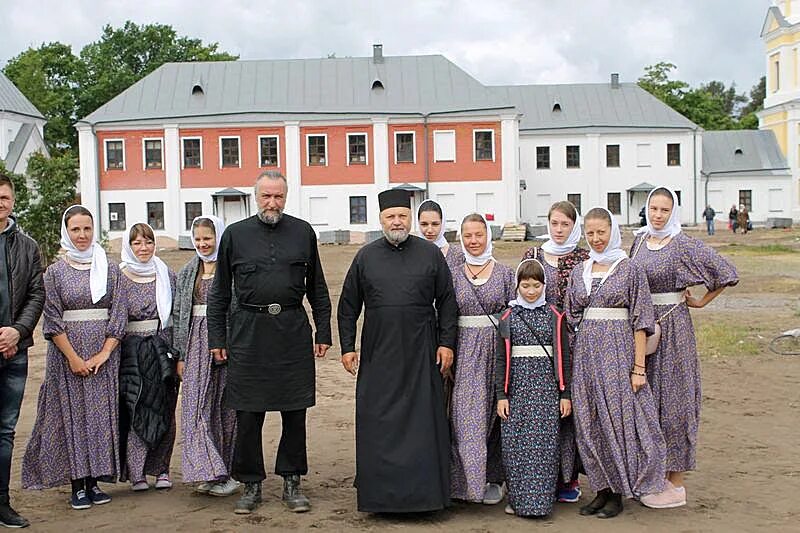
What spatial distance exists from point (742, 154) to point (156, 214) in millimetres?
30307

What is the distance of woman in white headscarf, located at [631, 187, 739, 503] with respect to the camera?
577 centimetres

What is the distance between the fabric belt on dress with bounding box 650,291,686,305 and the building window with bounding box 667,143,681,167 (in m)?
42.7

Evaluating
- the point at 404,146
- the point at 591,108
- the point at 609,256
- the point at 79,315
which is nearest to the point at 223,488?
the point at 79,315

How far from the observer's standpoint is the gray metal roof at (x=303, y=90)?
3984 cm

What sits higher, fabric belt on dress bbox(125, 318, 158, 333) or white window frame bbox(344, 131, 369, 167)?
white window frame bbox(344, 131, 369, 167)

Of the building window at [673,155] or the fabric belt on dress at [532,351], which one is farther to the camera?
the building window at [673,155]

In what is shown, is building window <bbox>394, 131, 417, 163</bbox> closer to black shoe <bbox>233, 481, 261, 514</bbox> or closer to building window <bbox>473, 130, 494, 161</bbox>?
building window <bbox>473, 130, 494, 161</bbox>

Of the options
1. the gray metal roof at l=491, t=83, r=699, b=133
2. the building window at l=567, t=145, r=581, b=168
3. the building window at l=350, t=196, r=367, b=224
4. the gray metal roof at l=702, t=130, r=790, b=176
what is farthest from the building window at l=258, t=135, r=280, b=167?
the gray metal roof at l=702, t=130, r=790, b=176

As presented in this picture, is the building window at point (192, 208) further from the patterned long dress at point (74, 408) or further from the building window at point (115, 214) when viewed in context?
the patterned long dress at point (74, 408)

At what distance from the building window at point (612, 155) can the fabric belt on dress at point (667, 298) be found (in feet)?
137

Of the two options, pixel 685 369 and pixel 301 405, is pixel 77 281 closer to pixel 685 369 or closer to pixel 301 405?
pixel 301 405

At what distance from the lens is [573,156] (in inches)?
1847

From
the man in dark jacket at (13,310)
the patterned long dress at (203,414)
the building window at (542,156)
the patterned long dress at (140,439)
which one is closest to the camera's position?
the man in dark jacket at (13,310)

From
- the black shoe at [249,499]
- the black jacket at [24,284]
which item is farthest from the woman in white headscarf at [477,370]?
the black jacket at [24,284]
